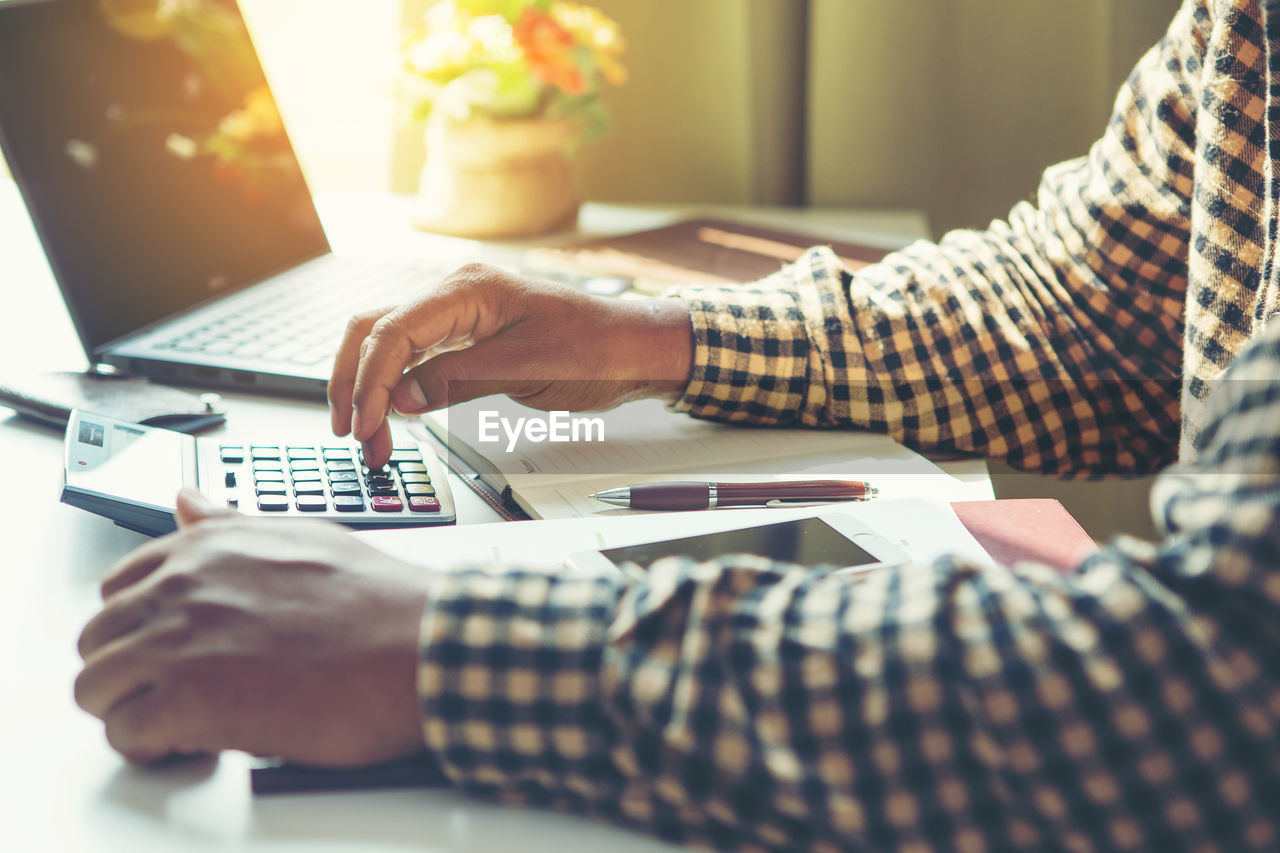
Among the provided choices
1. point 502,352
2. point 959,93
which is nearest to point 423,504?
→ point 502,352

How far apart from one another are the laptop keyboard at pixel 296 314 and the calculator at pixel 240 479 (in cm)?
17

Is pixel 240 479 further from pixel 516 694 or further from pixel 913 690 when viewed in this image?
pixel 913 690

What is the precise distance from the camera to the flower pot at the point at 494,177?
4.07 ft

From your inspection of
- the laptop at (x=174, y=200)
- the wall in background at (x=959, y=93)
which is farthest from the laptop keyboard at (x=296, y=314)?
the wall in background at (x=959, y=93)

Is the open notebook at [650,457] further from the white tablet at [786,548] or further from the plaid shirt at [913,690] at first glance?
the plaid shirt at [913,690]

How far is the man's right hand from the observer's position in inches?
25.9

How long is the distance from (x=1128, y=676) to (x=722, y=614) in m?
0.14

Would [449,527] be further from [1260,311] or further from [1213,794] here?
[1260,311]

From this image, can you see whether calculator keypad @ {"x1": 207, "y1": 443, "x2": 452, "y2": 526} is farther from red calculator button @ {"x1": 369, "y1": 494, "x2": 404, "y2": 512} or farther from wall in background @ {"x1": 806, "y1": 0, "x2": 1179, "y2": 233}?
wall in background @ {"x1": 806, "y1": 0, "x2": 1179, "y2": 233}

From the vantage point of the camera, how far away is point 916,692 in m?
0.38

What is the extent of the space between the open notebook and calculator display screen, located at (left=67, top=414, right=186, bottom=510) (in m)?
0.18

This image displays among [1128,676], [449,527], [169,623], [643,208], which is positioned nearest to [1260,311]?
[1128,676]

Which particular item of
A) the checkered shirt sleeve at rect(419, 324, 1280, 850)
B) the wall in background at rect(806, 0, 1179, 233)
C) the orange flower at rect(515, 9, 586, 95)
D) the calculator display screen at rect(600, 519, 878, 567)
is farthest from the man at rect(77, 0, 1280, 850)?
the wall in background at rect(806, 0, 1179, 233)

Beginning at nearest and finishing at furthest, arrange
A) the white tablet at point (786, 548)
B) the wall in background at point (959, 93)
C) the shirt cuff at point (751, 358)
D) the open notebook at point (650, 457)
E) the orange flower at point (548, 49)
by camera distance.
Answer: the white tablet at point (786, 548) < the open notebook at point (650, 457) < the shirt cuff at point (751, 358) < the orange flower at point (548, 49) < the wall in background at point (959, 93)
